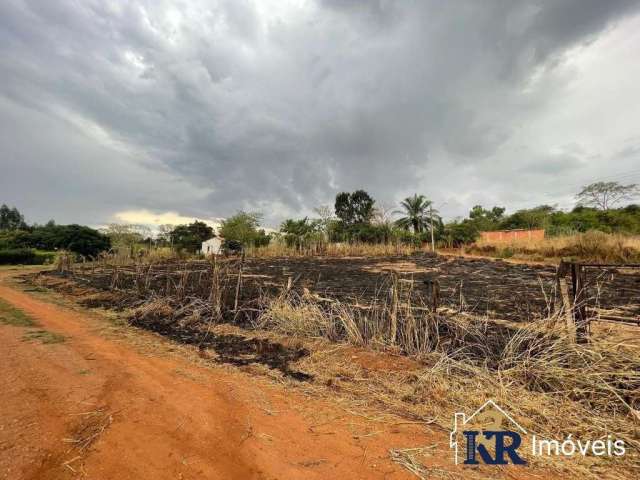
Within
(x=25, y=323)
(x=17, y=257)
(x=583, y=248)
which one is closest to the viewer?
(x=25, y=323)

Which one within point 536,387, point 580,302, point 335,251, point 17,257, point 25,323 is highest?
point 335,251

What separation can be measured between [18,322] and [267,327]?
4.89 metres

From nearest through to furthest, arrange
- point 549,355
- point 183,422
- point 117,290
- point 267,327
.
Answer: point 183,422 → point 549,355 → point 267,327 → point 117,290

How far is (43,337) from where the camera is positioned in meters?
4.80

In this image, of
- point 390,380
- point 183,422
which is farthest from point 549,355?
point 183,422

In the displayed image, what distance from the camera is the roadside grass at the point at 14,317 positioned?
5.68 m

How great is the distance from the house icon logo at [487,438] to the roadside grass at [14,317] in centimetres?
726

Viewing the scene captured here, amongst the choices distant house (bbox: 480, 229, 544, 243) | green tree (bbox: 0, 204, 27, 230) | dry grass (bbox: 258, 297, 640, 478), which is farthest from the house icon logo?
green tree (bbox: 0, 204, 27, 230)

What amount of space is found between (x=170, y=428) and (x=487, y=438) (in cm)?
250

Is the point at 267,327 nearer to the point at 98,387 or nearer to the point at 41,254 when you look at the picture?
the point at 98,387

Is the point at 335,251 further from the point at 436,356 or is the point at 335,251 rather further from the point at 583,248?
the point at 436,356

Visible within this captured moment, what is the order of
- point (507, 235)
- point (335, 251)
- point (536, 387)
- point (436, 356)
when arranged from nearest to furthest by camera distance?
point (536, 387)
point (436, 356)
point (335, 251)
point (507, 235)

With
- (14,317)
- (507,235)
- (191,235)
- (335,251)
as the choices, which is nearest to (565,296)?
(14,317)

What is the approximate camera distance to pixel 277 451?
2.16 metres
